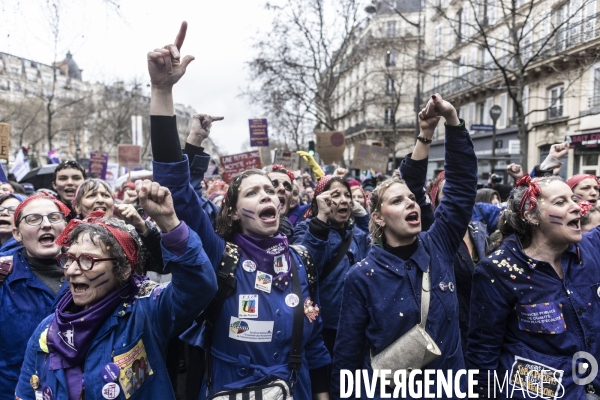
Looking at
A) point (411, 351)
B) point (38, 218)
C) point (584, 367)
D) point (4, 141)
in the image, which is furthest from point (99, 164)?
point (584, 367)

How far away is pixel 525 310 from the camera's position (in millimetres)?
2311

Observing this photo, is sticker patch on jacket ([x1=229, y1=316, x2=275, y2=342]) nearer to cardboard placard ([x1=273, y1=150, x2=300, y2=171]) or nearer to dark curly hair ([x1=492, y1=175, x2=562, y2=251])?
dark curly hair ([x1=492, y1=175, x2=562, y2=251])

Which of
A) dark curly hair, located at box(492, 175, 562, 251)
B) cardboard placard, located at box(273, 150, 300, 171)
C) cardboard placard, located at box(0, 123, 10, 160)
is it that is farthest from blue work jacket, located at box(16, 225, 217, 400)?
cardboard placard, located at box(273, 150, 300, 171)

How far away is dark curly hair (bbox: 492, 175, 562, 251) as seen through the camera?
251 centimetres

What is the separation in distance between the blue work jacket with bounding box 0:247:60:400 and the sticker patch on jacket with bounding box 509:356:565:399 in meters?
2.48

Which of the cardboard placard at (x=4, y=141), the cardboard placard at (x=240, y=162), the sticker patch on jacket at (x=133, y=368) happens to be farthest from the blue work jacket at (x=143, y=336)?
the cardboard placard at (x=240, y=162)

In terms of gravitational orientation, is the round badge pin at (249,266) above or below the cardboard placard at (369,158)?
below

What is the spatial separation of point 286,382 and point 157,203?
1.08m

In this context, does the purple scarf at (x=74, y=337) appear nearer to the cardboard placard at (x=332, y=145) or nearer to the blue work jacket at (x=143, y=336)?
the blue work jacket at (x=143, y=336)

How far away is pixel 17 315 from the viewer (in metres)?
2.49

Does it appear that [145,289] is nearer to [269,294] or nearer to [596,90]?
[269,294]

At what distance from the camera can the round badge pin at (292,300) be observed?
7.45ft

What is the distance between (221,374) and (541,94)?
22.7 m

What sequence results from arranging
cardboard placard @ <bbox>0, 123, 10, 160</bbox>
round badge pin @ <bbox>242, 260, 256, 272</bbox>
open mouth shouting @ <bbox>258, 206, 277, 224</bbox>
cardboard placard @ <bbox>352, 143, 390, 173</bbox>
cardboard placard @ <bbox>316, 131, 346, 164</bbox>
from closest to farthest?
round badge pin @ <bbox>242, 260, 256, 272</bbox> < open mouth shouting @ <bbox>258, 206, 277, 224</bbox> < cardboard placard @ <bbox>0, 123, 10, 160</bbox> < cardboard placard @ <bbox>352, 143, 390, 173</bbox> < cardboard placard @ <bbox>316, 131, 346, 164</bbox>
